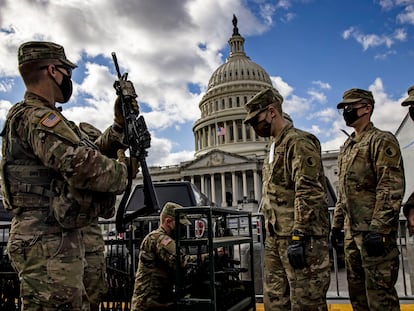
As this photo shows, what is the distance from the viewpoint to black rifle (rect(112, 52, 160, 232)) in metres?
3.07

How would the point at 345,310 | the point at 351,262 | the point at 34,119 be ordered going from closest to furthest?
the point at 34,119, the point at 351,262, the point at 345,310

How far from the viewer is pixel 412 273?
18.6ft

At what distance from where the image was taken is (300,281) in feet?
11.0

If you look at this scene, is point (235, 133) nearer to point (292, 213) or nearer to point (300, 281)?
point (292, 213)

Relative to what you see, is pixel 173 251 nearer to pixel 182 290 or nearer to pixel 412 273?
pixel 182 290

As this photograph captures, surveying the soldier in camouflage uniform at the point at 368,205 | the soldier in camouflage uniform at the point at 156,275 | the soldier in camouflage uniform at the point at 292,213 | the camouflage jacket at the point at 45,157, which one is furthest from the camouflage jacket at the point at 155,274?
the soldier in camouflage uniform at the point at 368,205

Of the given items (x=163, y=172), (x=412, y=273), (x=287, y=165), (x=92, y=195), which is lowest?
(x=412, y=273)

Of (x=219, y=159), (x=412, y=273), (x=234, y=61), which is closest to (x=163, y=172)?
(x=219, y=159)

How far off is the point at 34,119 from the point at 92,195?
0.58m

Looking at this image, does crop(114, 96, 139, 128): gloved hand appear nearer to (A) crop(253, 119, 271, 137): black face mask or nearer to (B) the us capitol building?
(A) crop(253, 119, 271, 137): black face mask

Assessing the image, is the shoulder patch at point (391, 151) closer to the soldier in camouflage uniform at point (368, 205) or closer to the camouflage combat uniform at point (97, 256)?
the soldier in camouflage uniform at point (368, 205)

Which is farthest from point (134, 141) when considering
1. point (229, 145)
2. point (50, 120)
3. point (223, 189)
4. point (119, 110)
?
point (229, 145)

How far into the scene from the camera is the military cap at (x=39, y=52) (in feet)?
9.09

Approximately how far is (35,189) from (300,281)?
2075 millimetres
